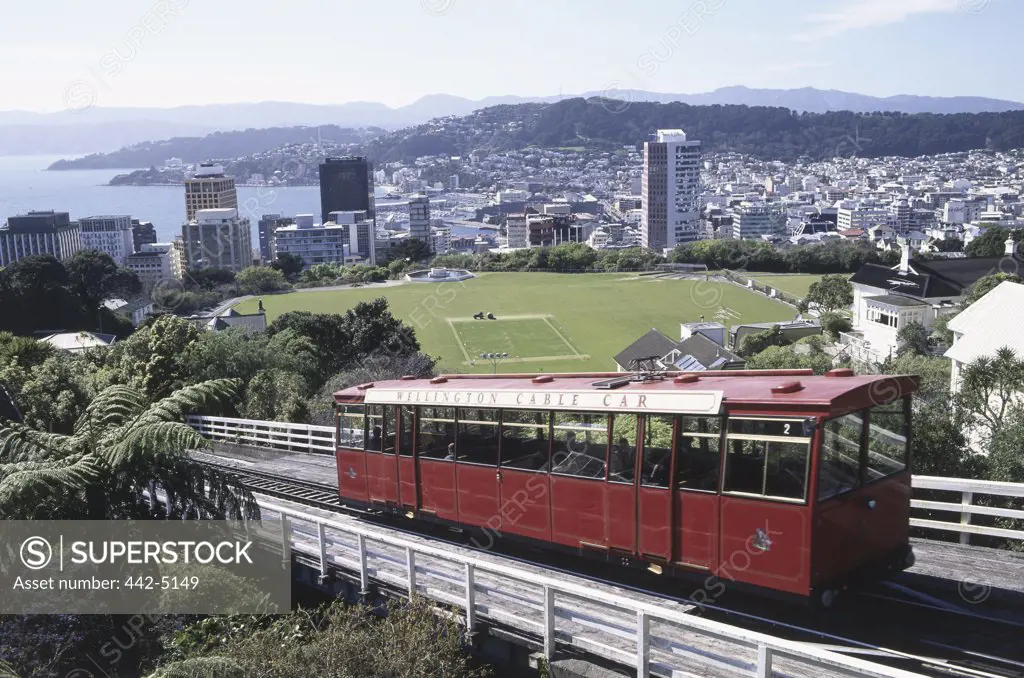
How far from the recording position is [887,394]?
9289mm

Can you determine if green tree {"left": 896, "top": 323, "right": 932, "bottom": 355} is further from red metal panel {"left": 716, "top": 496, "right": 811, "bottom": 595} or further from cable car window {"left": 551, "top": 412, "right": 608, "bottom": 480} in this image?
red metal panel {"left": 716, "top": 496, "right": 811, "bottom": 595}

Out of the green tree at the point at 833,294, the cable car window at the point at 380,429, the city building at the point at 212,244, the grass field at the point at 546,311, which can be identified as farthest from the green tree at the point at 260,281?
the cable car window at the point at 380,429

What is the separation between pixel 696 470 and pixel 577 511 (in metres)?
1.82

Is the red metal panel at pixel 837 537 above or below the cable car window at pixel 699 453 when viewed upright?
below

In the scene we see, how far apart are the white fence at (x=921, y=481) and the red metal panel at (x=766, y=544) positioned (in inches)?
132

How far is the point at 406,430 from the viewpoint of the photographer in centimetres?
1355

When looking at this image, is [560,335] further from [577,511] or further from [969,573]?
[969,573]

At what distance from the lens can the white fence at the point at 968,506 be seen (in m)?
10.7

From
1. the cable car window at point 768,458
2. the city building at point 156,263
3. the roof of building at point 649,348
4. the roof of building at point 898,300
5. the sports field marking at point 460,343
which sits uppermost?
the cable car window at point 768,458

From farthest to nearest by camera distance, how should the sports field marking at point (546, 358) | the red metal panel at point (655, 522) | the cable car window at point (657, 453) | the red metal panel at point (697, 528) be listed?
the sports field marking at point (546, 358) → the cable car window at point (657, 453) → the red metal panel at point (655, 522) → the red metal panel at point (697, 528)

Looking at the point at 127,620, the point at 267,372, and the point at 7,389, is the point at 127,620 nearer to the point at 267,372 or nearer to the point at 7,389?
the point at 7,389

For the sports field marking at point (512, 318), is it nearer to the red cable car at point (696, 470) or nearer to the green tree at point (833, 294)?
the green tree at point (833, 294)

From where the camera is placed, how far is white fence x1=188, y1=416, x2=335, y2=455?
71.1 feet

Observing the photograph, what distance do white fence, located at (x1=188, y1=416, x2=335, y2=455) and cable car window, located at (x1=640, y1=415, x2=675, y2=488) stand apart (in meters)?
12.3
